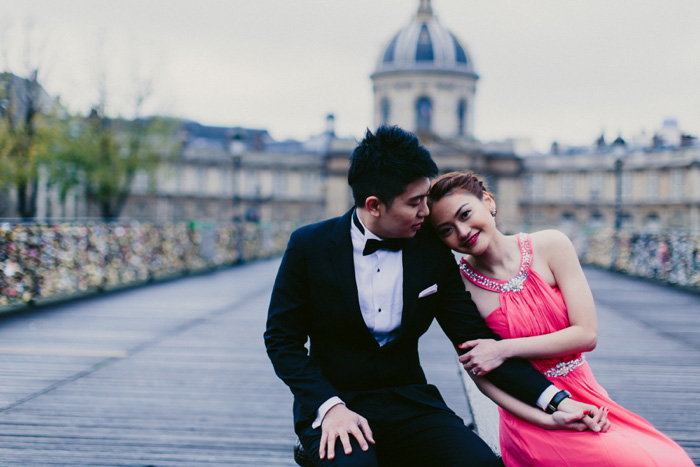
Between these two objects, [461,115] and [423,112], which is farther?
[461,115]

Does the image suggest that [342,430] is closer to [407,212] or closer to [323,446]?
[323,446]

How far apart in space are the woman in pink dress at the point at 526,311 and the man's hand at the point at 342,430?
1.64ft

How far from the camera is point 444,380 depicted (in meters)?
6.20

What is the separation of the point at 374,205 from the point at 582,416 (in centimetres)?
114

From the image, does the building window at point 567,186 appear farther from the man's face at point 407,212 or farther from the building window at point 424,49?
the man's face at point 407,212

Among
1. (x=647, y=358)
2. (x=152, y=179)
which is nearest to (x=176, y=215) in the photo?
(x=152, y=179)

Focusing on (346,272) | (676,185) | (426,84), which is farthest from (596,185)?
(346,272)

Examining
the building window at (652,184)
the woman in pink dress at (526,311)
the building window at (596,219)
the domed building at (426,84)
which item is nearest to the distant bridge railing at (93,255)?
the woman in pink dress at (526,311)

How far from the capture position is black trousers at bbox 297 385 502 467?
2.68 metres

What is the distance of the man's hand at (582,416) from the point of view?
257cm

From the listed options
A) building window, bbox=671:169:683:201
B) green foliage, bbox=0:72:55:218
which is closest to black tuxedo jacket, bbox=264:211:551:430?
green foliage, bbox=0:72:55:218

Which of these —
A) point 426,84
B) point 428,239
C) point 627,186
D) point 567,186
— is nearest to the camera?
point 428,239

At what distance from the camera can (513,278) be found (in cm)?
287

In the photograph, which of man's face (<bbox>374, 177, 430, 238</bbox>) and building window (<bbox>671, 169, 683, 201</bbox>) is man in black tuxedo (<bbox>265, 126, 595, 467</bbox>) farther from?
building window (<bbox>671, 169, 683, 201</bbox>)
